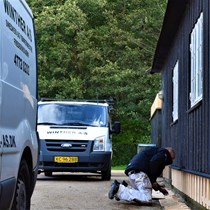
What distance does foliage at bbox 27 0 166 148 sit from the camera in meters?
38.2

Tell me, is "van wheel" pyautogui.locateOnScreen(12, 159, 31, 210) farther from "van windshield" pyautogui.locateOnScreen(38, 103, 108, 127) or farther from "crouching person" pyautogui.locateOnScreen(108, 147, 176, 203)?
"van windshield" pyautogui.locateOnScreen(38, 103, 108, 127)

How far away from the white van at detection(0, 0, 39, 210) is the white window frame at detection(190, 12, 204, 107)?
3.15 meters

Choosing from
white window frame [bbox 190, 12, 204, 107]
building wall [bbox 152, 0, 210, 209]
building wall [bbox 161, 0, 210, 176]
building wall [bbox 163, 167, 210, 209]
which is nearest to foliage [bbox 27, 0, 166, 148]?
building wall [bbox 161, 0, 210, 176]

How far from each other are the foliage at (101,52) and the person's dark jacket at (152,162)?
86.9 feet

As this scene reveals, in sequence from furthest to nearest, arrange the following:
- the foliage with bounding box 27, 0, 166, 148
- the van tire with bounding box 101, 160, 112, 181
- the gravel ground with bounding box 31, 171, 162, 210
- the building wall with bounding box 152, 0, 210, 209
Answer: the foliage with bounding box 27, 0, 166, 148
the van tire with bounding box 101, 160, 112, 181
the gravel ground with bounding box 31, 171, 162, 210
the building wall with bounding box 152, 0, 210, 209

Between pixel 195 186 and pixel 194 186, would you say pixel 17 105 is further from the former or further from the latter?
pixel 194 186

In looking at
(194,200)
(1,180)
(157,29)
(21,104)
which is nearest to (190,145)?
(194,200)

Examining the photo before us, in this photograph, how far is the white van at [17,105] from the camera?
5.77 m

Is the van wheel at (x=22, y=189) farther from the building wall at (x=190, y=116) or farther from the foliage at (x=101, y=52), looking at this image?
the foliage at (x=101, y=52)

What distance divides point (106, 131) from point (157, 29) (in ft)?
73.4

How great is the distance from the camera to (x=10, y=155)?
Result: 5.97 metres

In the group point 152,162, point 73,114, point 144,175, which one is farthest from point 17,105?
point 73,114

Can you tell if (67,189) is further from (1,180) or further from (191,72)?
(1,180)

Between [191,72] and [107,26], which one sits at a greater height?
[107,26]
